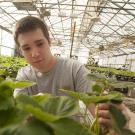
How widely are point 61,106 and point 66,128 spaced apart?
102mm

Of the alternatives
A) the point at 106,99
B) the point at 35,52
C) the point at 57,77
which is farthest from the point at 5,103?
the point at 57,77

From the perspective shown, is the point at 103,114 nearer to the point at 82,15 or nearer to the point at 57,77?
the point at 57,77

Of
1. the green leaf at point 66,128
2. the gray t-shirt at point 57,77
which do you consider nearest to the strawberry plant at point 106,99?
the green leaf at point 66,128

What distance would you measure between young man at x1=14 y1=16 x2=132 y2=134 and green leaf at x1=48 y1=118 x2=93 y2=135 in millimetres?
1184

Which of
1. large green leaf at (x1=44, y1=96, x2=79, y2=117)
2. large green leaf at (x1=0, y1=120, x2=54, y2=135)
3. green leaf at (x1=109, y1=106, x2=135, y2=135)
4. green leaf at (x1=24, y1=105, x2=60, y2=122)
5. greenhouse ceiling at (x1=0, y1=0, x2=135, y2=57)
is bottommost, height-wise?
green leaf at (x1=109, y1=106, x2=135, y2=135)

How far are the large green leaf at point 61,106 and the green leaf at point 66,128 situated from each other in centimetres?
4

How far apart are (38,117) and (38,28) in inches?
55.6

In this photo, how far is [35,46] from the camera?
1.75m

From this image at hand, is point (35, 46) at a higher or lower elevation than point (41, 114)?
higher

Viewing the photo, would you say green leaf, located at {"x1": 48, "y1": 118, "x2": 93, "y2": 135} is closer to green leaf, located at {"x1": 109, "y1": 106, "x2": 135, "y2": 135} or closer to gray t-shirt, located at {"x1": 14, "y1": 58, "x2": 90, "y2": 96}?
green leaf, located at {"x1": 109, "y1": 106, "x2": 135, "y2": 135}

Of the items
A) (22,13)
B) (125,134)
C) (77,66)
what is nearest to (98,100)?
(125,134)

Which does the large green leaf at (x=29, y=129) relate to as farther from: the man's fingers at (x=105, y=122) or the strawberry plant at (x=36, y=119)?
the man's fingers at (x=105, y=122)

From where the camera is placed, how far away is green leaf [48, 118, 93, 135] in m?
0.40

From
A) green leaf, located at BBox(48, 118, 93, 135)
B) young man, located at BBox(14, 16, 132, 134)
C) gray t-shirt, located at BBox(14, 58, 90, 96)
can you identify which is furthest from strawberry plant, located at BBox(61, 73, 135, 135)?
gray t-shirt, located at BBox(14, 58, 90, 96)
